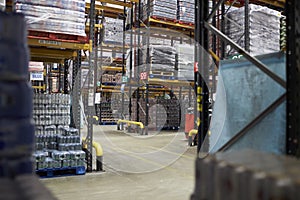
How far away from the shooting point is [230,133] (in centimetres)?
328

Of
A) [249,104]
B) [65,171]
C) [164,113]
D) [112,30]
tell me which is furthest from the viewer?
[112,30]

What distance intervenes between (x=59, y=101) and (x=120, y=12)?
802cm

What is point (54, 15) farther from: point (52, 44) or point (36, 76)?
point (36, 76)

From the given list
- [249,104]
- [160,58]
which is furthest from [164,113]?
[249,104]

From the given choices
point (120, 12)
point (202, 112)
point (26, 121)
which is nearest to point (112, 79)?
point (120, 12)

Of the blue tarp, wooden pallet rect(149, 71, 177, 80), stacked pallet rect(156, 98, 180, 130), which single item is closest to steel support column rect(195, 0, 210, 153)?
the blue tarp

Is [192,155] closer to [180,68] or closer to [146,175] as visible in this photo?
[146,175]

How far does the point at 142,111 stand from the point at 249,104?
409 inches

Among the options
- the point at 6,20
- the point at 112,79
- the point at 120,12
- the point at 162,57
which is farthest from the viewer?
the point at 112,79

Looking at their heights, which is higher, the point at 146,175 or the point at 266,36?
the point at 266,36

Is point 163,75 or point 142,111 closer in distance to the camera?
point 163,75

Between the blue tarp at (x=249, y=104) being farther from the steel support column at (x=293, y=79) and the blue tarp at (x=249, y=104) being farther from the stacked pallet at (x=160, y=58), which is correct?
the stacked pallet at (x=160, y=58)

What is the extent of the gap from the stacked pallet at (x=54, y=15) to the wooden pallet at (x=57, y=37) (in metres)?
0.09

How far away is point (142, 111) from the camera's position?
13312 millimetres
